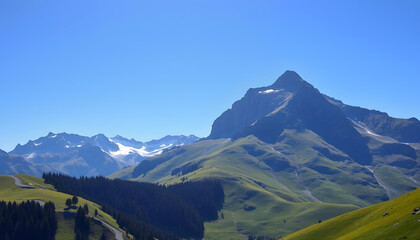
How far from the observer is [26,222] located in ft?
490

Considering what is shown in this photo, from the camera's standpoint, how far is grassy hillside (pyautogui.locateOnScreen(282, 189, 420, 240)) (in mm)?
65800

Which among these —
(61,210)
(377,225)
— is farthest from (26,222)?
(377,225)

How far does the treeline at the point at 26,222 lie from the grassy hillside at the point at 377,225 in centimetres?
10149

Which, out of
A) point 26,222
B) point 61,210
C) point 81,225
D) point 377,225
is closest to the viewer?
point 377,225

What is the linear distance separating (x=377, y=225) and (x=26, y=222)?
445ft

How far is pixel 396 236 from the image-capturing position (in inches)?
2554

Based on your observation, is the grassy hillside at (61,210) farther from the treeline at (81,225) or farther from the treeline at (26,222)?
the treeline at (26,222)

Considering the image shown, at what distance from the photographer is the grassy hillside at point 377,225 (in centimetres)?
6580

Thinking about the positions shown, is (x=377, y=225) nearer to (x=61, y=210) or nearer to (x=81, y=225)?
(x=81, y=225)

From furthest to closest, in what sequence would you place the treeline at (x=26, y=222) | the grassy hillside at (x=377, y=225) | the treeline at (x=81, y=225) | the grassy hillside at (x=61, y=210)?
the treeline at (x=81, y=225) < the grassy hillside at (x=61, y=210) < the treeline at (x=26, y=222) < the grassy hillside at (x=377, y=225)

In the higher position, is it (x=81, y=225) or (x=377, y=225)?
(x=377, y=225)

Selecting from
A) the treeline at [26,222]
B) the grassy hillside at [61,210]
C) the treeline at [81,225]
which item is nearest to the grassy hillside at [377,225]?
the treeline at [81,225]

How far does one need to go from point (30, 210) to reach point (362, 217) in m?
132

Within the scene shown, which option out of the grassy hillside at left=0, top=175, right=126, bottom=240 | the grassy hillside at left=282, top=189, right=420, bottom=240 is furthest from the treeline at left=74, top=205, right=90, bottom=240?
the grassy hillside at left=282, top=189, right=420, bottom=240
